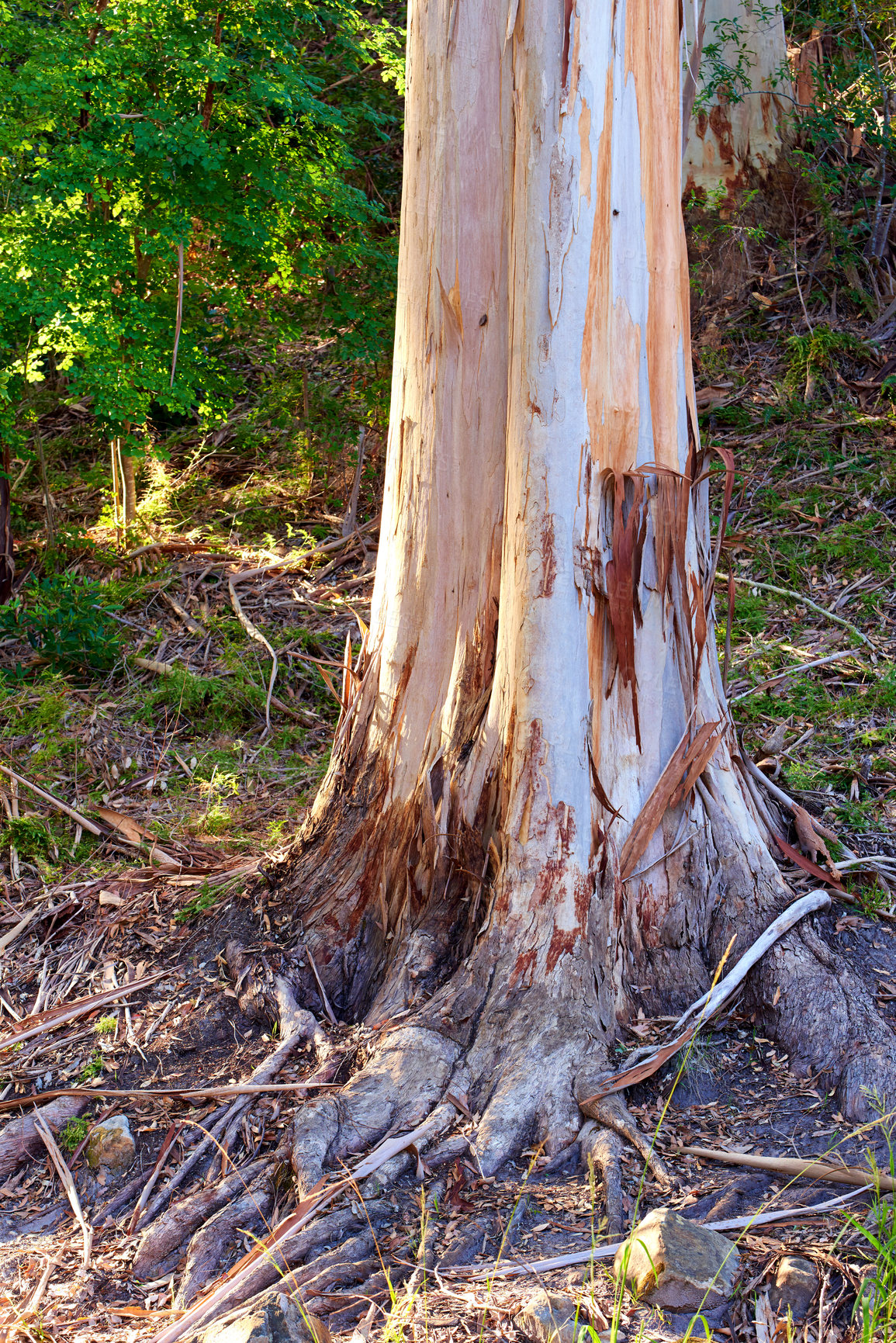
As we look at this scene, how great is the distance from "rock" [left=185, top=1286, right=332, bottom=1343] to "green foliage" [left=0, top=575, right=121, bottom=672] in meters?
4.17

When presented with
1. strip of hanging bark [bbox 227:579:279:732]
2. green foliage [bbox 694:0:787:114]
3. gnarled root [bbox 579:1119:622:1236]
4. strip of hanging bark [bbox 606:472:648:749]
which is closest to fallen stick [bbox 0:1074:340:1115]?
gnarled root [bbox 579:1119:622:1236]

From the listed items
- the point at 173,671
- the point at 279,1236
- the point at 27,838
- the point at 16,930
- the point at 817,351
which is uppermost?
the point at 817,351

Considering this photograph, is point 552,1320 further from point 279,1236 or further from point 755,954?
point 755,954

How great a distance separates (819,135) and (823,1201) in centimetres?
738

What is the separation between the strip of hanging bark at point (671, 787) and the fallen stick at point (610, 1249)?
2.92ft

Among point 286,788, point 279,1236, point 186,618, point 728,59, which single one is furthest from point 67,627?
point 728,59

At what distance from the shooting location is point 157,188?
5.80 meters

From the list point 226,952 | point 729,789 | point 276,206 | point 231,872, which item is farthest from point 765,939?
point 276,206

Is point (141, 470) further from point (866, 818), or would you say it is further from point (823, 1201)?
point (823, 1201)

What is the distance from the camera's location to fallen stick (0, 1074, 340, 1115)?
2586 millimetres

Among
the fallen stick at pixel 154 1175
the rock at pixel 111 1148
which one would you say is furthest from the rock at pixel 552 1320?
the rock at pixel 111 1148

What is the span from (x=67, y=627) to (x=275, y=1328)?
4430 millimetres

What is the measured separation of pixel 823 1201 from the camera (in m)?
2.06

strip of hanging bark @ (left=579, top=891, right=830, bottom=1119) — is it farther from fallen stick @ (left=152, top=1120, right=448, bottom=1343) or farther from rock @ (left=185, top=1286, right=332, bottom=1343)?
rock @ (left=185, top=1286, right=332, bottom=1343)
